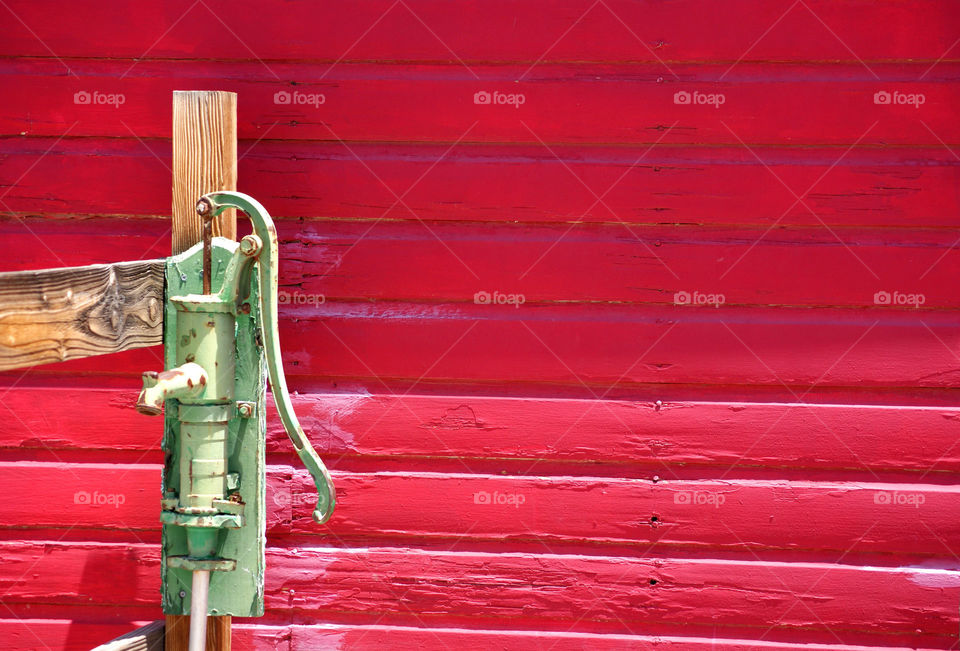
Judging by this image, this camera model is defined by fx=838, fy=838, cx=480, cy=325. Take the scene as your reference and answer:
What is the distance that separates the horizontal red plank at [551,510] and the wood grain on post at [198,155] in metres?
1.32

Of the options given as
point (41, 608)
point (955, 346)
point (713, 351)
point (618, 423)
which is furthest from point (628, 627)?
point (41, 608)

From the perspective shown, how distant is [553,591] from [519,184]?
4.17 ft

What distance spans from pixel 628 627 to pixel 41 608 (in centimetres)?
185

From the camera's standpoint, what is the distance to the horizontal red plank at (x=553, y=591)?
258 centimetres

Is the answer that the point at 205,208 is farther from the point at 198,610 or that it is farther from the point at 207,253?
the point at 198,610

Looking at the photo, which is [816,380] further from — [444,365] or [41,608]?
[41,608]

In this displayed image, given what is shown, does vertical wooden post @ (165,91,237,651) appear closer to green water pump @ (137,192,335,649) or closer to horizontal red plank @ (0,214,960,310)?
green water pump @ (137,192,335,649)

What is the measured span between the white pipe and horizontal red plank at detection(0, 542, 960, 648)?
1334 millimetres

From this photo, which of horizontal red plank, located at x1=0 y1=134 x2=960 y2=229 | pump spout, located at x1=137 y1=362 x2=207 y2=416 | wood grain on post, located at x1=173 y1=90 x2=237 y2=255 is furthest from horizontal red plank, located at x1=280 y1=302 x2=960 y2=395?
pump spout, located at x1=137 y1=362 x2=207 y2=416

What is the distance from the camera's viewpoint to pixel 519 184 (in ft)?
8.55

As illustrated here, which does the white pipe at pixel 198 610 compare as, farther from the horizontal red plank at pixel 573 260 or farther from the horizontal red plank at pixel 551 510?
the horizontal red plank at pixel 573 260

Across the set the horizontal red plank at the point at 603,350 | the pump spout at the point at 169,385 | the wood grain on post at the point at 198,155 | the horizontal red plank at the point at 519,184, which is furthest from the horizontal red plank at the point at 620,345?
the pump spout at the point at 169,385

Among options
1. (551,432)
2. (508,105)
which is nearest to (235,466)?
(551,432)

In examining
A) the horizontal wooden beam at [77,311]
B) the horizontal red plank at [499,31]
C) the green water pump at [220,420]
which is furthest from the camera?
the horizontal red plank at [499,31]
